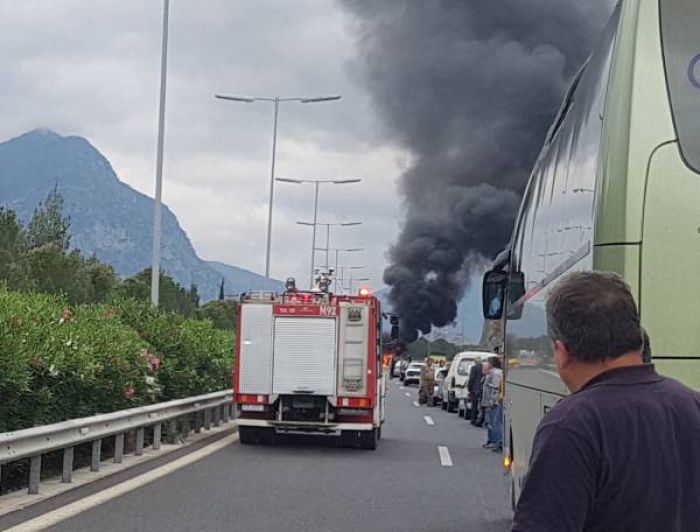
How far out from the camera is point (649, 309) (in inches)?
189

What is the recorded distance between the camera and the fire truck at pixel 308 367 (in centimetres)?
1722

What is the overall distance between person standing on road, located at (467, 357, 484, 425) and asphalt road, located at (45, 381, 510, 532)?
263 inches

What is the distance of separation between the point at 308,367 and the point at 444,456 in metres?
2.47

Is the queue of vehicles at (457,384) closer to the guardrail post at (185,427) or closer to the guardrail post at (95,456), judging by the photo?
the guardrail post at (185,427)

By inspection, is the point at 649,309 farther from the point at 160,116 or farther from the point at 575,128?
the point at 160,116

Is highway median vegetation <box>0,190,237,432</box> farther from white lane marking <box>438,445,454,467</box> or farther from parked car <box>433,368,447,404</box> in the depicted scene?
parked car <box>433,368,447,404</box>

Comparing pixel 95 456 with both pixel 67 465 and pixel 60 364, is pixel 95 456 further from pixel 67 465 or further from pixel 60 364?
pixel 60 364

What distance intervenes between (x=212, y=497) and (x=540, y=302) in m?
4.97

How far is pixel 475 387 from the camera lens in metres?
25.0

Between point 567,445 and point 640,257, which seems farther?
point 640,257

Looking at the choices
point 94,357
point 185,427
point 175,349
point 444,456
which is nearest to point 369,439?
point 444,456

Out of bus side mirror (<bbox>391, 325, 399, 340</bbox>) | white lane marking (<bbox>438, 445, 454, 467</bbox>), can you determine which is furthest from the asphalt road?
bus side mirror (<bbox>391, 325, 399, 340</bbox>)

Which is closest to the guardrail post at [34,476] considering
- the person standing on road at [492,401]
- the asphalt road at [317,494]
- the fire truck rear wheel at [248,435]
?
the asphalt road at [317,494]

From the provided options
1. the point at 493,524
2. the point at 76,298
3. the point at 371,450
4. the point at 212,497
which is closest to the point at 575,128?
the point at 493,524
